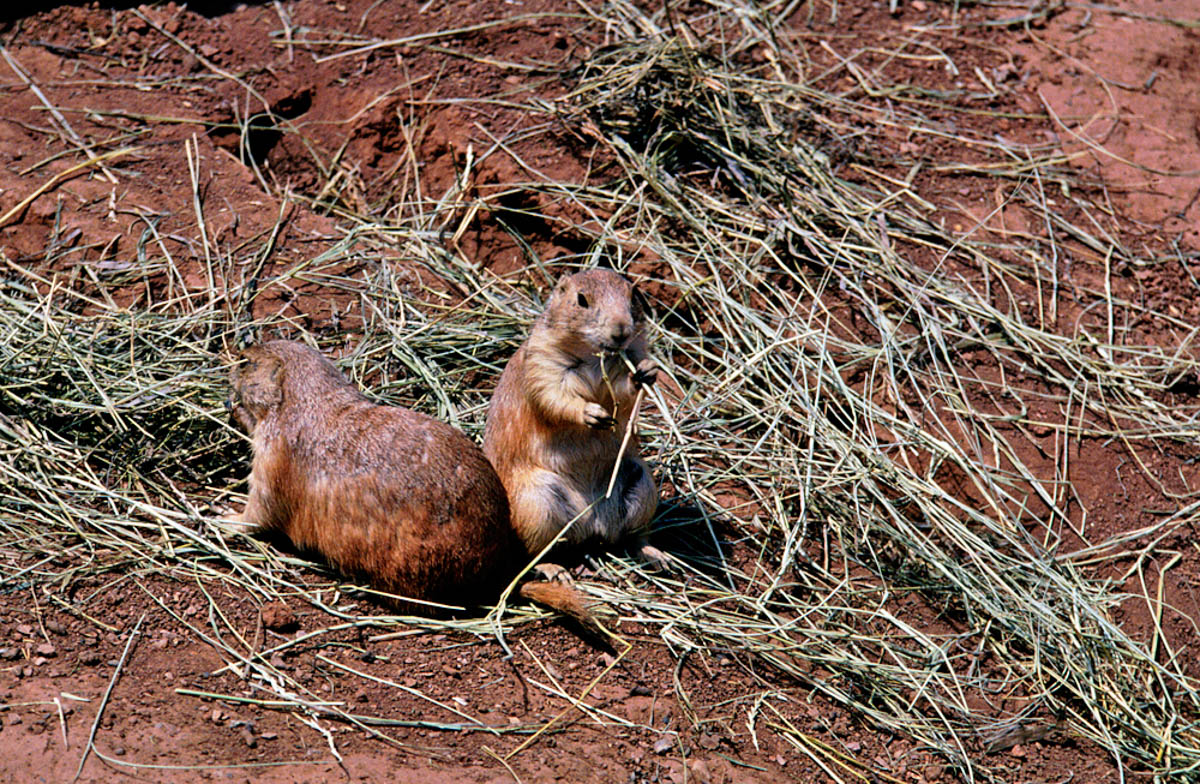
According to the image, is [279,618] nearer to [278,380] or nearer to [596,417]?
[278,380]

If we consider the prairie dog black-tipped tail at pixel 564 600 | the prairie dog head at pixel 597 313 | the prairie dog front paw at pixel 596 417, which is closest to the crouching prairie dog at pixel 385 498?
the prairie dog black-tipped tail at pixel 564 600

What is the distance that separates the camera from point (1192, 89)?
9.38 metres

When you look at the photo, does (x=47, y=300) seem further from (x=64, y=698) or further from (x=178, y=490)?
(x=64, y=698)

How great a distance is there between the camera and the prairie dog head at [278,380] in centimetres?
564

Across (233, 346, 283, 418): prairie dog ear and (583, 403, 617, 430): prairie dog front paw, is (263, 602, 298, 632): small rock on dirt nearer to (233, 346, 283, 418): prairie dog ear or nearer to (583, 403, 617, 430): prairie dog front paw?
(233, 346, 283, 418): prairie dog ear

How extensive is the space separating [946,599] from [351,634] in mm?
2822

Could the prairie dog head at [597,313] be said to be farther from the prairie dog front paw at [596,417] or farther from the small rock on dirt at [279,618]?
the small rock on dirt at [279,618]

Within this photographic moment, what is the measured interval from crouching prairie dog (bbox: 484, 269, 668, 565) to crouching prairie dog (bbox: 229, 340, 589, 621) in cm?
23

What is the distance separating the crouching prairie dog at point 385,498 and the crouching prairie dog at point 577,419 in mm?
226

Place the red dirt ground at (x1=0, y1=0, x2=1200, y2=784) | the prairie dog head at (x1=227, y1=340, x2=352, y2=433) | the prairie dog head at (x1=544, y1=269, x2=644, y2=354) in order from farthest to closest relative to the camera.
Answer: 1. the prairie dog head at (x1=227, y1=340, x2=352, y2=433)
2. the prairie dog head at (x1=544, y1=269, x2=644, y2=354)
3. the red dirt ground at (x1=0, y1=0, x2=1200, y2=784)

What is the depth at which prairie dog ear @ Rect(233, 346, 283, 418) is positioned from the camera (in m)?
5.72

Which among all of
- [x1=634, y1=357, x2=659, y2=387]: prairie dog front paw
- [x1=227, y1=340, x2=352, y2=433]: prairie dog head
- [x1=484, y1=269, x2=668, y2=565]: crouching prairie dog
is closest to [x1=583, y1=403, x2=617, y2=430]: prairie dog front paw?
[x1=484, y1=269, x2=668, y2=565]: crouching prairie dog

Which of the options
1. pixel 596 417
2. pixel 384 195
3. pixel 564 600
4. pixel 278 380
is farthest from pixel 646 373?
pixel 384 195

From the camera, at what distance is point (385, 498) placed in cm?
519
